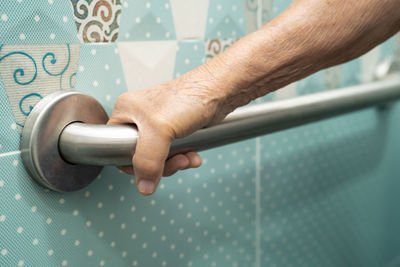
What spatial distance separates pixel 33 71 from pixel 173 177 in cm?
17

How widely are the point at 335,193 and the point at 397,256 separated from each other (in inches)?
12.2

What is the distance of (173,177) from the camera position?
359 millimetres

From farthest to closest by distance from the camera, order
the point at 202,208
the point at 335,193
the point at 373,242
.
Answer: the point at 373,242 → the point at 335,193 → the point at 202,208

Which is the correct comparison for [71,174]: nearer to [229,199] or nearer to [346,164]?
[229,199]

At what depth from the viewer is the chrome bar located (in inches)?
9.2

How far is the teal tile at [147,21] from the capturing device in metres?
0.30

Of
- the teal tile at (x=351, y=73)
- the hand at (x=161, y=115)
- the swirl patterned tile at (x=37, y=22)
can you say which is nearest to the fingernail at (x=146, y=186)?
the hand at (x=161, y=115)

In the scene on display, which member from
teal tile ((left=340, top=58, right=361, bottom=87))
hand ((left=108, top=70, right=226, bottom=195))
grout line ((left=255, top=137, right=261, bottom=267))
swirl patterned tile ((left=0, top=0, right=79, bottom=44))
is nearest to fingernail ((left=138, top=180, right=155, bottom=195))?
hand ((left=108, top=70, right=226, bottom=195))

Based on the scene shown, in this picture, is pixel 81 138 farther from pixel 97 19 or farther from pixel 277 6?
pixel 277 6

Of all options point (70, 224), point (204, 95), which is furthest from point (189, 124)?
point (70, 224)

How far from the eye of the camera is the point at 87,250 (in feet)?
0.97

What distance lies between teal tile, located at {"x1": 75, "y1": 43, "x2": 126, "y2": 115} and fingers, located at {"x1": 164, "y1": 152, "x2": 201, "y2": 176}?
0.24 ft

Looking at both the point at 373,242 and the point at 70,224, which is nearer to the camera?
the point at 70,224

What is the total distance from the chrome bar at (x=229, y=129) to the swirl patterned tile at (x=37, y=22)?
0.21ft
